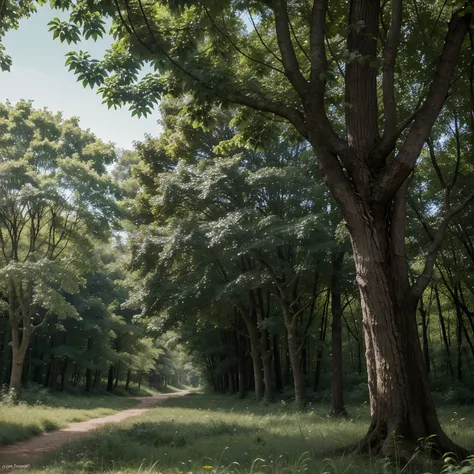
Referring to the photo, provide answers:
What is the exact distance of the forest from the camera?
230 inches

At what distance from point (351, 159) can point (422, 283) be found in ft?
5.98

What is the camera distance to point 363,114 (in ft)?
20.3

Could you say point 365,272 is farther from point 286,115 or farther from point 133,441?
point 133,441

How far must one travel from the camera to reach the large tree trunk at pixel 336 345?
15.7 metres

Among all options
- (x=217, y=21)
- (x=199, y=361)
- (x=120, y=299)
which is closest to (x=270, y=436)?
(x=217, y=21)

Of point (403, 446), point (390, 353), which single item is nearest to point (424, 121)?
point (390, 353)

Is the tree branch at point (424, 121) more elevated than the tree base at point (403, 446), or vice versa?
the tree branch at point (424, 121)

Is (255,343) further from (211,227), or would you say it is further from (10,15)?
(10,15)

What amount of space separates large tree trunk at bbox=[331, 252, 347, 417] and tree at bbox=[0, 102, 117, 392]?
10.2 metres

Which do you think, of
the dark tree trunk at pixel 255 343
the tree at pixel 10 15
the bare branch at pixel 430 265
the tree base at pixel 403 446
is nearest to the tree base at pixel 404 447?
the tree base at pixel 403 446

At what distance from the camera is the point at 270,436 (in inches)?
360

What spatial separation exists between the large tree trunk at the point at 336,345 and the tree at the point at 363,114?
10119mm

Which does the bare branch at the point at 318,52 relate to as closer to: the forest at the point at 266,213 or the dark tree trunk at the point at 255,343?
the forest at the point at 266,213

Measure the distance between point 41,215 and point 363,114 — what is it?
17915mm
